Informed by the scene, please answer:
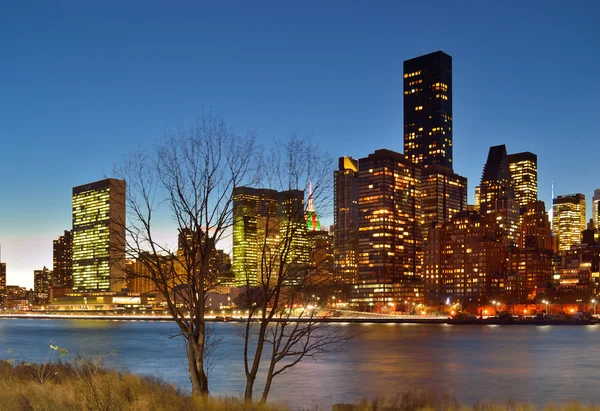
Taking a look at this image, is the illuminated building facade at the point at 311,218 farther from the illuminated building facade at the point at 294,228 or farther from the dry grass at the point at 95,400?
the dry grass at the point at 95,400

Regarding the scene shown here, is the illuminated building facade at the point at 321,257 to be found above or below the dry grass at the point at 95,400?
above

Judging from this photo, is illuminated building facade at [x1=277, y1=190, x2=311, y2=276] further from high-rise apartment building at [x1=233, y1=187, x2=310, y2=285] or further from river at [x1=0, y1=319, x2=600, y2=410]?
river at [x1=0, y1=319, x2=600, y2=410]

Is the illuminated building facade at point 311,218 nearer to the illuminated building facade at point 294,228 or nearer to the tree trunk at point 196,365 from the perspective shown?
the illuminated building facade at point 294,228

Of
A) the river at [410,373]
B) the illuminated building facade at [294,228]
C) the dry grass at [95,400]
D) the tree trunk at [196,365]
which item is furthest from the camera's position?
the river at [410,373]

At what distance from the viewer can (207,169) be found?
621 inches

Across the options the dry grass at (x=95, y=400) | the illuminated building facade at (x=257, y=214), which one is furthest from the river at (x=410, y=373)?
the illuminated building facade at (x=257, y=214)

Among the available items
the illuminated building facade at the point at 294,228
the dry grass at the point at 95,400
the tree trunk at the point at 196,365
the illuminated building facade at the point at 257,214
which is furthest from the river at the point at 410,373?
the illuminated building facade at the point at 294,228

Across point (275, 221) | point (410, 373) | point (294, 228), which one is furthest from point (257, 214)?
point (410, 373)

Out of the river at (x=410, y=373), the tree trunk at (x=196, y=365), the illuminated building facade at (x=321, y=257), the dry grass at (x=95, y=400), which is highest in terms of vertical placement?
the illuminated building facade at (x=321, y=257)

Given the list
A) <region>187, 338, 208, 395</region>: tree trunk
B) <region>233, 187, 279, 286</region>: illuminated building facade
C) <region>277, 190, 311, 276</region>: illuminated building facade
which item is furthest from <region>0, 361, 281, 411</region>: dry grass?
<region>277, 190, 311, 276</region>: illuminated building facade

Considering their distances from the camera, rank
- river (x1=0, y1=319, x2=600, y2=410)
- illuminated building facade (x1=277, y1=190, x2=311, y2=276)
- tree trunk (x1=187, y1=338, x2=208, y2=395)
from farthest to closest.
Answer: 1. river (x1=0, y1=319, x2=600, y2=410)
2. illuminated building facade (x1=277, y1=190, x2=311, y2=276)
3. tree trunk (x1=187, y1=338, x2=208, y2=395)

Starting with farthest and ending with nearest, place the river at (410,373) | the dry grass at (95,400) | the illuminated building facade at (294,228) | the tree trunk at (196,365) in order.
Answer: the river at (410,373) < the illuminated building facade at (294,228) < the tree trunk at (196,365) < the dry grass at (95,400)

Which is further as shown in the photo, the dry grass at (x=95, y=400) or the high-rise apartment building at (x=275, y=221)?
the high-rise apartment building at (x=275, y=221)

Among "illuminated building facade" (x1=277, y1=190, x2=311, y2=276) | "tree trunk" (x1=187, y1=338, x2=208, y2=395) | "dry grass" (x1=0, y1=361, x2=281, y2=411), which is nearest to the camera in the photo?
"dry grass" (x1=0, y1=361, x2=281, y2=411)
